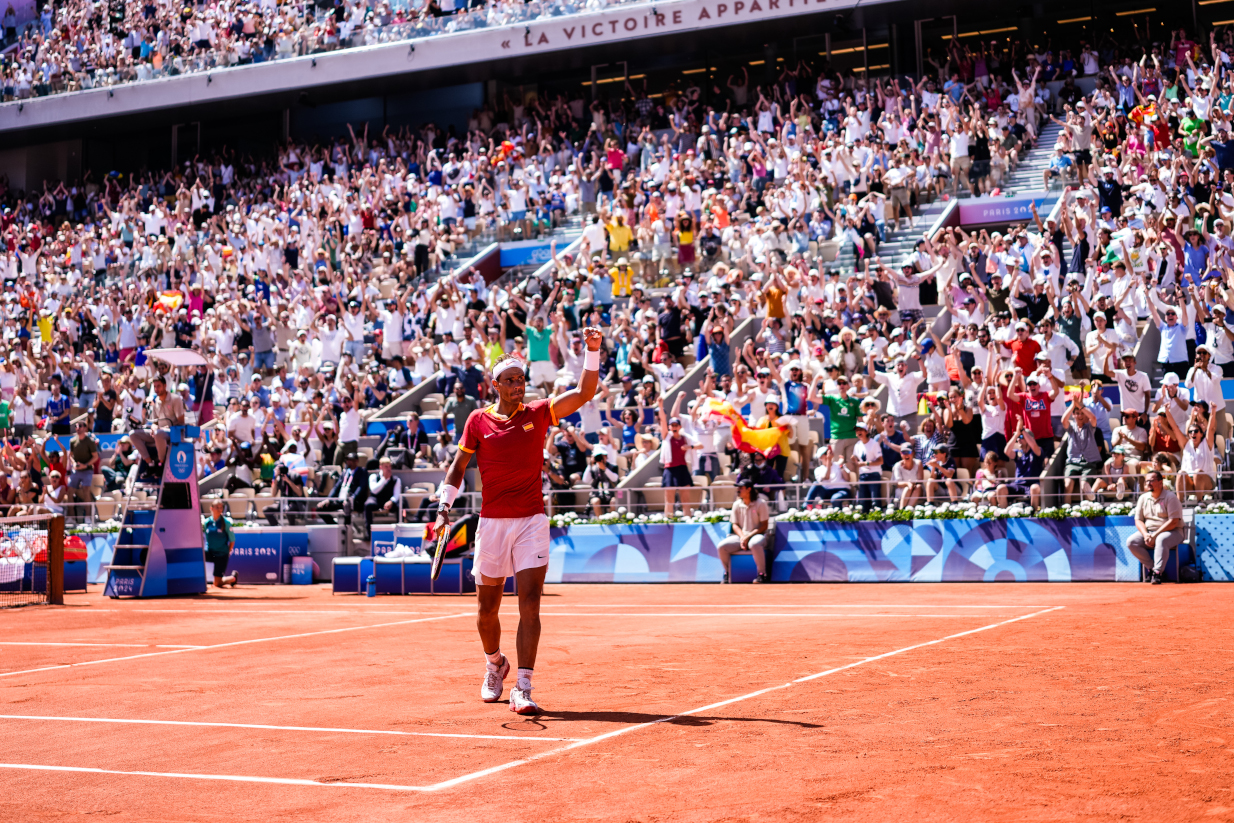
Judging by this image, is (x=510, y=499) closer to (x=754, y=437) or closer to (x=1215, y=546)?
(x=1215, y=546)

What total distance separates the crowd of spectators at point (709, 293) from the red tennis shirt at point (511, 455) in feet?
40.6

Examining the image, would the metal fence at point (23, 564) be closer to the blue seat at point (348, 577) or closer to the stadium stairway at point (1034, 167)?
the blue seat at point (348, 577)

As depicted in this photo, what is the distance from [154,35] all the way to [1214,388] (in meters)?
39.7

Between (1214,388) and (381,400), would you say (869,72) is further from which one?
(1214,388)

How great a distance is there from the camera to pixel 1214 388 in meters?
19.1

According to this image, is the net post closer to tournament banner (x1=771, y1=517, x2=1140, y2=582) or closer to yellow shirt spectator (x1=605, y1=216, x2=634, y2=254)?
tournament banner (x1=771, y1=517, x2=1140, y2=582)

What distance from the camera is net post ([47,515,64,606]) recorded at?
65.2 ft

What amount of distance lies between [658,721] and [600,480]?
1544 cm

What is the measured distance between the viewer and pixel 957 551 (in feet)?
65.5

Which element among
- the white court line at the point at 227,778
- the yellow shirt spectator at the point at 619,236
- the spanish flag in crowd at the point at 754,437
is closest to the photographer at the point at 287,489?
the spanish flag in crowd at the point at 754,437

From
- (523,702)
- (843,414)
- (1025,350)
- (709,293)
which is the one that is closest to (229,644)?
(523,702)

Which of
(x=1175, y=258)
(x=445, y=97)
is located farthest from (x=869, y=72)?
(x=1175, y=258)

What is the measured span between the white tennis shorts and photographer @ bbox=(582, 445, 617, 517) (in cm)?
1371

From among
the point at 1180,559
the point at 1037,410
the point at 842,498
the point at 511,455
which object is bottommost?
the point at 1180,559
